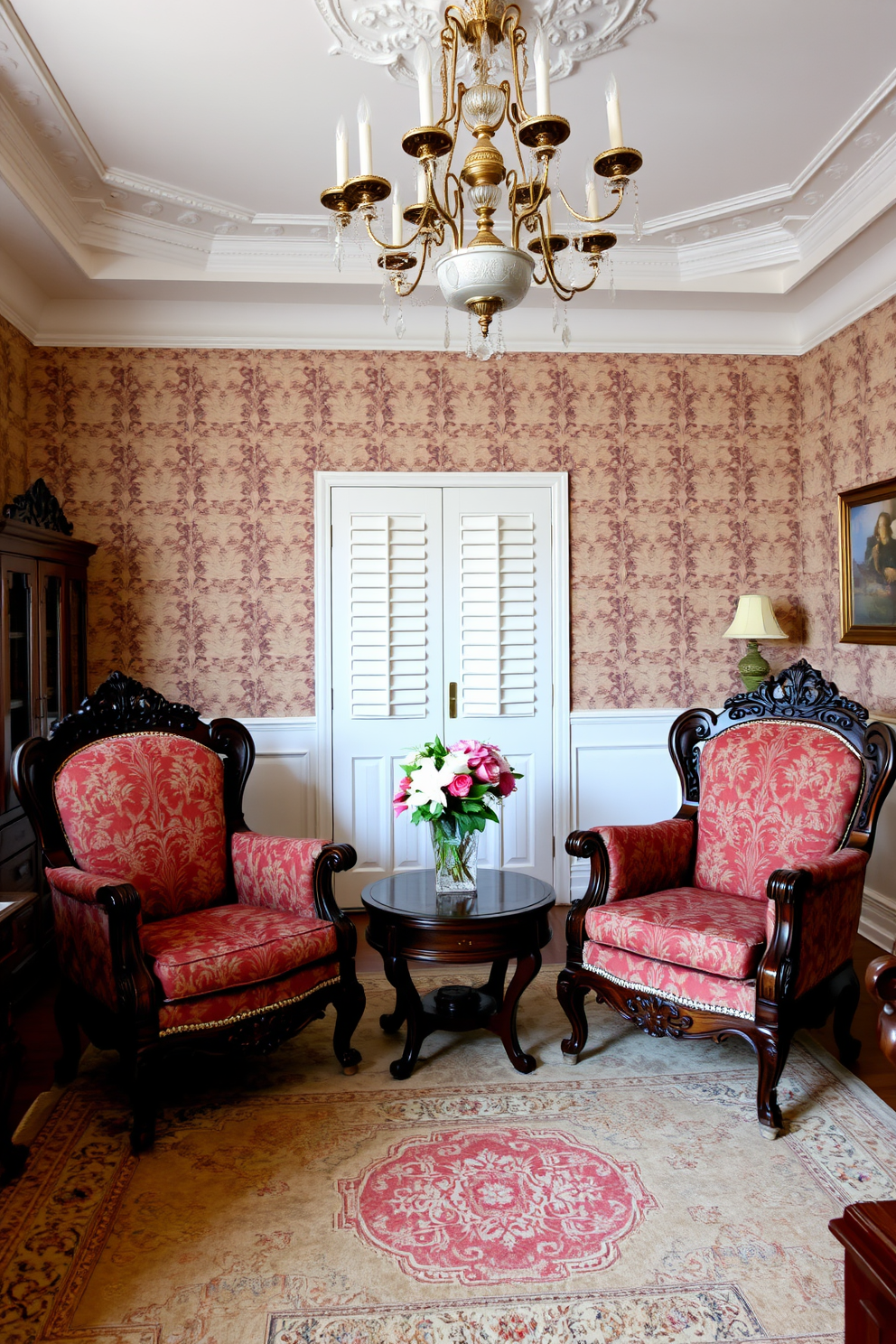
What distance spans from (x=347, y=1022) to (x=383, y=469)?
2859mm

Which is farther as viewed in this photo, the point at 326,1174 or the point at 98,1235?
the point at 326,1174

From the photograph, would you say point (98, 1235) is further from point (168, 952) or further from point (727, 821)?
point (727, 821)

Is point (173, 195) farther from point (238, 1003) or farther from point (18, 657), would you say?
point (238, 1003)

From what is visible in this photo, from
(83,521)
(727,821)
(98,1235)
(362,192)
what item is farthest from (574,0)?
(98,1235)

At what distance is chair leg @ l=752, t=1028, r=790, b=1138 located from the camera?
8.12 ft

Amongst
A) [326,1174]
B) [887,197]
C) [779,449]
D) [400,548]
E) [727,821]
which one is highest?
[887,197]

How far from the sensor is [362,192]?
213cm


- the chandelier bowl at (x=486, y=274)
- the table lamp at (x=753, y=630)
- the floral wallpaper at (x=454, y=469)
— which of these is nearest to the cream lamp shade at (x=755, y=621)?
the table lamp at (x=753, y=630)

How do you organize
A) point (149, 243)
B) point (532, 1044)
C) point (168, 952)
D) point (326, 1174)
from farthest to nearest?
point (149, 243) < point (532, 1044) < point (168, 952) < point (326, 1174)

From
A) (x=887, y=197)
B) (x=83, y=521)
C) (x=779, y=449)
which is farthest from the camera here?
(x=779, y=449)

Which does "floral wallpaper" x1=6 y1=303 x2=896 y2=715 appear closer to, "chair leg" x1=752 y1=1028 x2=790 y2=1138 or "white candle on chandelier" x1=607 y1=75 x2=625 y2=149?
"chair leg" x1=752 y1=1028 x2=790 y2=1138

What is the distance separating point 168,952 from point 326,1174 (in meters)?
0.73

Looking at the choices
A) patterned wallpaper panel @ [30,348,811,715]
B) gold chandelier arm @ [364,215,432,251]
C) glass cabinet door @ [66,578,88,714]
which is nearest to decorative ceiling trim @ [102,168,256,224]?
patterned wallpaper panel @ [30,348,811,715]

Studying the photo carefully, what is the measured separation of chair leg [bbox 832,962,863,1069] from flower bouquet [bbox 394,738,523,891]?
4.08 ft
